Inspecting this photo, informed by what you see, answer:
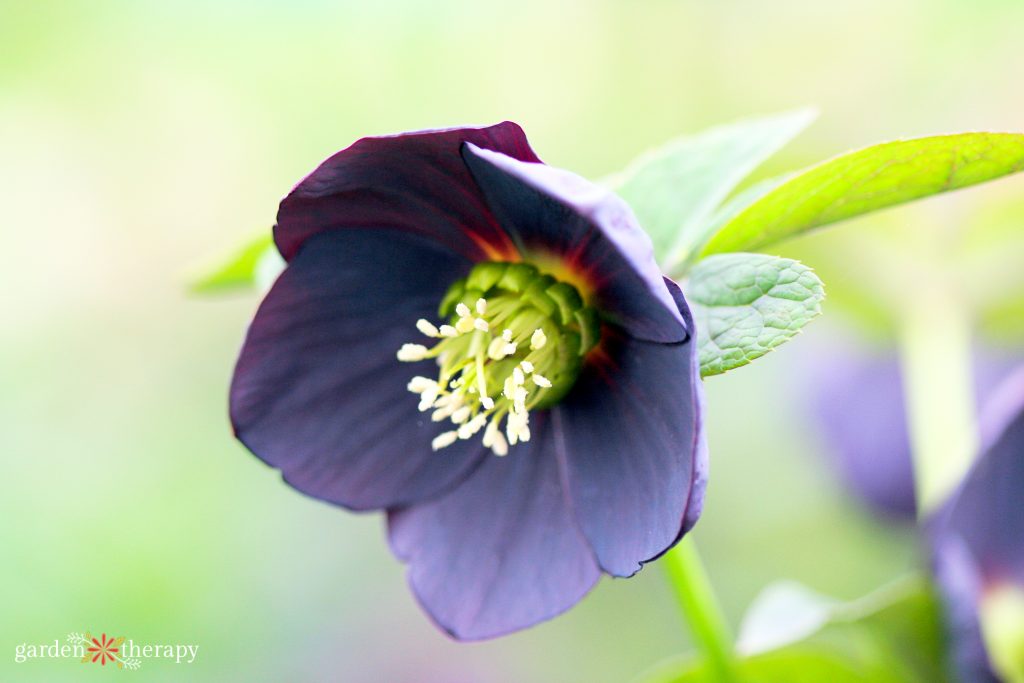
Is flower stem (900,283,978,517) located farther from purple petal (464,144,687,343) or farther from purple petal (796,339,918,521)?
purple petal (464,144,687,343)

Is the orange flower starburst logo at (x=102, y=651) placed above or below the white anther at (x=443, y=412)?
below

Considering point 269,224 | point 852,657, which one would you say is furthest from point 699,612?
point 269,224

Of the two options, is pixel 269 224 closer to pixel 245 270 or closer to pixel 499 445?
pixel 245 270

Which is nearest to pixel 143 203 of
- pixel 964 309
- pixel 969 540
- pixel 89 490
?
pixel 89 490

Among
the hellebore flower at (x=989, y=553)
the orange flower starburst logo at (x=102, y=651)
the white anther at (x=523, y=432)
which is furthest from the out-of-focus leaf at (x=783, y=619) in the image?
the orange flower starburst logo at (x=102, y=651)

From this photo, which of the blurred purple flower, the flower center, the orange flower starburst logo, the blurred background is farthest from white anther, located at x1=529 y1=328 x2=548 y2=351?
the blurred purple flower

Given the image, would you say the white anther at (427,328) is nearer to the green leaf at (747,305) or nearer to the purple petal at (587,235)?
the purple petal at (587,235)

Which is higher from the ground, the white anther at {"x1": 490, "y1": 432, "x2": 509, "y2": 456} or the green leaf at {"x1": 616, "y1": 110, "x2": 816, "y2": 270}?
the green leaf at {"x1": 616, "y1": 110, "x2": 816, "y2": 270}
